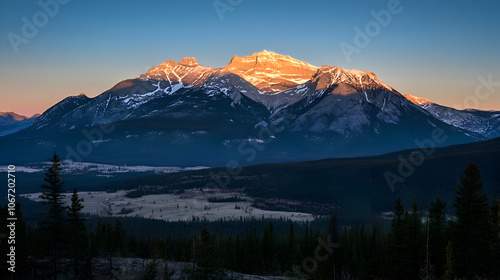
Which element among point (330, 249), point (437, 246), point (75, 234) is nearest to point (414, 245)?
point (437, 246)

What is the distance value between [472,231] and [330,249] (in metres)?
36.7

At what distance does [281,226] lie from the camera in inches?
6245

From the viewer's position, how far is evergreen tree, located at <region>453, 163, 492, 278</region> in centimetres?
6250

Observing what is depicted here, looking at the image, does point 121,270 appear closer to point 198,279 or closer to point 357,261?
point 198,279

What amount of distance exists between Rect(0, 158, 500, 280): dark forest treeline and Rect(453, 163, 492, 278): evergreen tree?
119 mm

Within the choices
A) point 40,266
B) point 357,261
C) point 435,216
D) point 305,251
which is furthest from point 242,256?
point 40,266

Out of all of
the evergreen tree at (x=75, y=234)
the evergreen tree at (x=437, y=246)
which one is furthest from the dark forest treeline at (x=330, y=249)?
the evergreen tree at (x=75, y=234)

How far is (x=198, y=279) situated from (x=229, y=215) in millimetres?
136941

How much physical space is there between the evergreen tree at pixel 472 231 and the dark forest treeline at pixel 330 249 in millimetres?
119

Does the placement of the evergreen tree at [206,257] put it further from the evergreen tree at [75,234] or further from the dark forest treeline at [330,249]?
the evergreen tree at [75,234]

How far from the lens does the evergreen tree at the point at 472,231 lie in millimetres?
62500

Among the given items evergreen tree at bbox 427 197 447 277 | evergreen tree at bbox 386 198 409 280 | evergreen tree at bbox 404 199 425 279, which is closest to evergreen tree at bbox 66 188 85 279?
evergreen tree at bbox 386 198 409 280

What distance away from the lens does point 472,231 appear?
208 feet

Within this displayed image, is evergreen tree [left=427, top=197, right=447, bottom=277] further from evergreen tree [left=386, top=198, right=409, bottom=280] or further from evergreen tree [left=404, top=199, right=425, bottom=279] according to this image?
evergreen tree [left=386, top=198, right=409, bottom=280]
